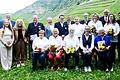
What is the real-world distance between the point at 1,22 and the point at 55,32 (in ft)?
14.1

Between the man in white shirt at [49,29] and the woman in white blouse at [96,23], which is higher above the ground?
the woman in white blouse at [96,23]

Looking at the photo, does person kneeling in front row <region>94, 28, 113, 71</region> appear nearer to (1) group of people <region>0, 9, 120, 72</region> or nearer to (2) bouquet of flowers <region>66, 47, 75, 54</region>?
(1) group of people <region>0, 9, 120, 72</region>

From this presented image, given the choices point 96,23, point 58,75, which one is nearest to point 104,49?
point 96,23

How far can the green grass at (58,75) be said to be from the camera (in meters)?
16.7

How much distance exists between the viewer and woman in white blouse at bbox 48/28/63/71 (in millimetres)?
18438

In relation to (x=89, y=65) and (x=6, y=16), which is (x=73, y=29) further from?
(x=6, y=16)

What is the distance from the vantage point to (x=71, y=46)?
1841cm

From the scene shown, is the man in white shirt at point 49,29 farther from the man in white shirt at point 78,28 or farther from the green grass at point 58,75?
the green grass at point 58,75

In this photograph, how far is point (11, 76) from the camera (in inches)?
703

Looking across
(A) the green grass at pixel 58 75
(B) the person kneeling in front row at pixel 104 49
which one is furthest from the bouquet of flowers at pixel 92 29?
(A) the green grass at pixel 58 75

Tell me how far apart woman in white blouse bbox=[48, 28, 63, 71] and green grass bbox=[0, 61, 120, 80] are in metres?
0.72

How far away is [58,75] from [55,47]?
80.1 inches

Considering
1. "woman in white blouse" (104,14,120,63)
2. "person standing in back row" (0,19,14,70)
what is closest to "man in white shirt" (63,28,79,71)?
"woman in white blouse" (104,14,120,63)

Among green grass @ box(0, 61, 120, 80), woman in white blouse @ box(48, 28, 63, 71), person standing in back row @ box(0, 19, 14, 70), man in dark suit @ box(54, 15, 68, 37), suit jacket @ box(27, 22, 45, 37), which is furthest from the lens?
suit jacket @ box(27, 22, 45, 37)
